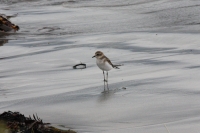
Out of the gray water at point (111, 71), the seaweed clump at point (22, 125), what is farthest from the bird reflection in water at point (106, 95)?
the seaweed clump at point (22, 125)

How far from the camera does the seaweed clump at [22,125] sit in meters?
4.92

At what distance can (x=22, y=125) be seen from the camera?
5.05 m

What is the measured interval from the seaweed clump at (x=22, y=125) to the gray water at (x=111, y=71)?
0.28m

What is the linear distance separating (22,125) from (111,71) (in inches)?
131

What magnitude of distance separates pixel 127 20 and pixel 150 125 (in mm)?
9020

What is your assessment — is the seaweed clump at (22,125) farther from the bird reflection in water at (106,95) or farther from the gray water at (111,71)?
the bird reflection in water at (106,95)

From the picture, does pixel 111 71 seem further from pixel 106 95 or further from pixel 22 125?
pixel 22 125

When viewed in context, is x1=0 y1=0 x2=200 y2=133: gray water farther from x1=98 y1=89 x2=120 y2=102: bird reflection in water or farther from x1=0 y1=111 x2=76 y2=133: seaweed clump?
x1=0 y1=111 x2=76 y2=133: seaweed clump

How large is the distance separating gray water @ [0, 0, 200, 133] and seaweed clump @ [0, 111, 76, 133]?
283 millimetres

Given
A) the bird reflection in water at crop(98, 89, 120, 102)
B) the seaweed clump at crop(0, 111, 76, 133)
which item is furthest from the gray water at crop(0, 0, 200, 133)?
the seaweed clump at crop(0, 111, 76, 133)

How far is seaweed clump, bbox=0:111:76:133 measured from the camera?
16.1ft

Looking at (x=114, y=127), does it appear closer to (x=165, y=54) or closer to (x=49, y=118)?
(x=49, y=118)

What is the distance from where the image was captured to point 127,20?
45.6 feet

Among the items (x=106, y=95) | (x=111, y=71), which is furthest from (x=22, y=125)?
(x=111, y=71)
